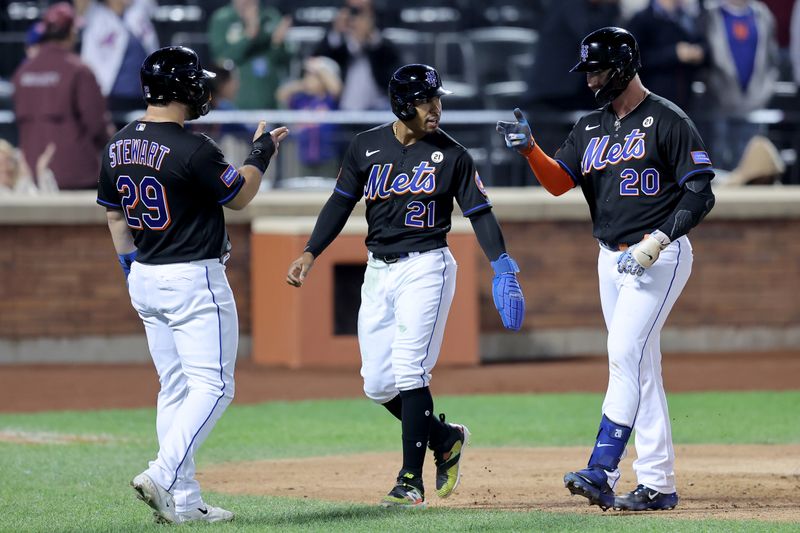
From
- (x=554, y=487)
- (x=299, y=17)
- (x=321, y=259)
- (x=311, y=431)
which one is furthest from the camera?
(x=299, y=17)

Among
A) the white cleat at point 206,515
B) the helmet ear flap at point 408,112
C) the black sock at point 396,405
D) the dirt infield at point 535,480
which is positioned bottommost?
the dirt infield at point 535,480

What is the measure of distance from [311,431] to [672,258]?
4.32 m

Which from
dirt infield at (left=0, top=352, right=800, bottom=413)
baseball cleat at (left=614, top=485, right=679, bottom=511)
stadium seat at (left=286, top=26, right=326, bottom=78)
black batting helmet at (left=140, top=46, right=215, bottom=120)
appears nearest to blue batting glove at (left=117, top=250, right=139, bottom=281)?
black batting helmet at (left=140, top=46, right=215, bottom=120)

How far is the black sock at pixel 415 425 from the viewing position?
21.9 ft

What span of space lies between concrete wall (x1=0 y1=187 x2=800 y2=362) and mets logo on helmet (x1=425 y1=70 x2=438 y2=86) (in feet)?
22.8

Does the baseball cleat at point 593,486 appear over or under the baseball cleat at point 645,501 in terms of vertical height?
over

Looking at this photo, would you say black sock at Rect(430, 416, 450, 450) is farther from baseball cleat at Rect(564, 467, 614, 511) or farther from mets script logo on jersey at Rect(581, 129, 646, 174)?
mets script logo on jersey at Rect(581, 129, 646, 174)

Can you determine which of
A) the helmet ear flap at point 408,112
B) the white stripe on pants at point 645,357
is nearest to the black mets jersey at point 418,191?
the helmet ear flap at point 408,112

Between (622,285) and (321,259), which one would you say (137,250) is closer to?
(622,285)

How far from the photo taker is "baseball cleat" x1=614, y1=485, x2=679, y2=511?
663 centimetres

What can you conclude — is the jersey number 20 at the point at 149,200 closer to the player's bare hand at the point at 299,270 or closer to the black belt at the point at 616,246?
the player's bare hand at the point at 299,270

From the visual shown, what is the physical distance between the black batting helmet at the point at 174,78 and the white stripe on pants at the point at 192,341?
2.32 ft

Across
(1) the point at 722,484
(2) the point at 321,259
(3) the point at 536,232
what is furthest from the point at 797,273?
(1) the point at 722,484

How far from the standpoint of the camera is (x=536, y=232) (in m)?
14.1
